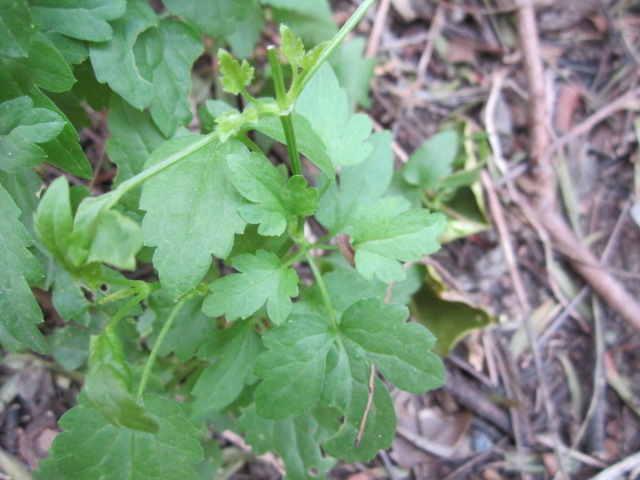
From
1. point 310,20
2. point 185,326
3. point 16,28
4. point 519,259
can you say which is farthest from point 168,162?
point 519,259

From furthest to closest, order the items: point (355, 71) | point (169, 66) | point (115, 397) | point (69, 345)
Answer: point (355, 71) → point (69, 345) → point (169, 66) → point (115, 397)

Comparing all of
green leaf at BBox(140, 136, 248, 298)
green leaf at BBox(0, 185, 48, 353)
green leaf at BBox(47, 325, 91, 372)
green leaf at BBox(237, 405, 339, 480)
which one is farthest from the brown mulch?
green leaf at BBox(140, 136, 248, 298)

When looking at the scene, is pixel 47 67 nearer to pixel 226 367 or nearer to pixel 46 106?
pixel 46 106

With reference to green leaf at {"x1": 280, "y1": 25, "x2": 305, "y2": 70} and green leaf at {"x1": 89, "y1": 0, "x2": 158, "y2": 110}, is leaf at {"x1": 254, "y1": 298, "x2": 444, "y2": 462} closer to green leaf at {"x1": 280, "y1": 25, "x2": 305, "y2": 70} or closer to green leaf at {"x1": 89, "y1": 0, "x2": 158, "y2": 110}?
green leaf at {"x1": 280, "y1": 25, "x2": 305, "y2": 70}

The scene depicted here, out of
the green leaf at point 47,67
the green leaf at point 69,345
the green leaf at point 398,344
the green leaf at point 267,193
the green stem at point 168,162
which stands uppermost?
the green leaf at point 47,67

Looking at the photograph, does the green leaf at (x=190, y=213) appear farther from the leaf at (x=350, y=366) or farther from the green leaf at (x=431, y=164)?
the green leaf at (x=431, y=164)

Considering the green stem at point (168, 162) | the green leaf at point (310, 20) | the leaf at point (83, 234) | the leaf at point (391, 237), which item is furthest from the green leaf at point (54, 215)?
the green leaf at point (310, 20)

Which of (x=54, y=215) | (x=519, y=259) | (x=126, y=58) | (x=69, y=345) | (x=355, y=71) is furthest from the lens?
(x=519, y=259)
